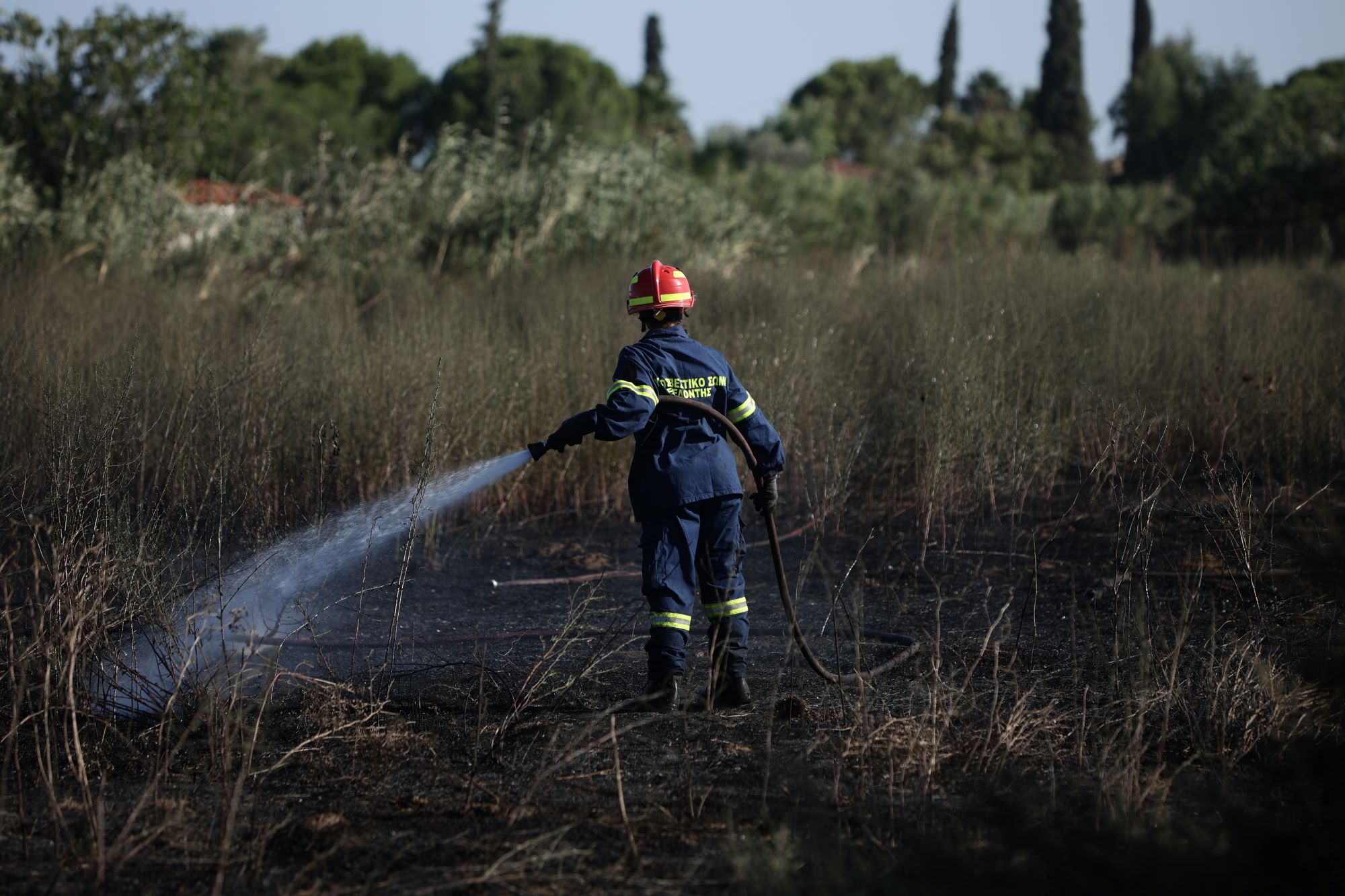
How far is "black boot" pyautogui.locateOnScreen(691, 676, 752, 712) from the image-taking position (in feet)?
14.1

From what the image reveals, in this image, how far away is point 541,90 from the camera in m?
43.8

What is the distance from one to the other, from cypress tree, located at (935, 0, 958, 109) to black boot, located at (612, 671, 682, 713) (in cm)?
6795

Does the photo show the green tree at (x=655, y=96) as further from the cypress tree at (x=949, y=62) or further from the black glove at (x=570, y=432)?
the black glove at (x=570, y=432)

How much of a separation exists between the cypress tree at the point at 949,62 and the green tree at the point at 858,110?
1248mm

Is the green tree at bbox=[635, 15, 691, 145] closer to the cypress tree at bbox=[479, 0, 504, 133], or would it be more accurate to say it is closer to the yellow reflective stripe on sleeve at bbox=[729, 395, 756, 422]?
the cypress tree at bbox=[479, 0, 504, 133]

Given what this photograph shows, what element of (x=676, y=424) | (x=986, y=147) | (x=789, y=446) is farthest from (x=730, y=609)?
(x=986, y=147)

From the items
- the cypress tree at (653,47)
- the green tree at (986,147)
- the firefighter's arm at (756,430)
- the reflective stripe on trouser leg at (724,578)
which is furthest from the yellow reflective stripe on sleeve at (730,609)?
the cypress tree at (653,47)

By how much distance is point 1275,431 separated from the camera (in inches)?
316

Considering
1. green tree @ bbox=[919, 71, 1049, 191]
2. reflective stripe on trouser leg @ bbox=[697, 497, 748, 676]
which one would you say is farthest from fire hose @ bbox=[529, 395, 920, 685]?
green tree @ bbox=[919, 71, 1049, 191]

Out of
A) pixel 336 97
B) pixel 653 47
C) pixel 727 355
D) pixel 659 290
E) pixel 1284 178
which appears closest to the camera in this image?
pixel 659 290

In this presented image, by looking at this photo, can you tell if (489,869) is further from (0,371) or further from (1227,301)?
(1227,301)

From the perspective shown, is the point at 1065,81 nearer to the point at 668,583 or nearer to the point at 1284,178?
the point at 1284,178

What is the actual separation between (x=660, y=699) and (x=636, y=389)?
3.56ft

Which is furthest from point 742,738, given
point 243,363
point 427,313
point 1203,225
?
point 1203,225
